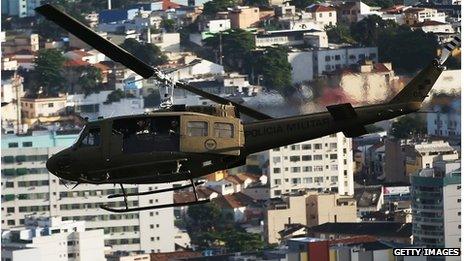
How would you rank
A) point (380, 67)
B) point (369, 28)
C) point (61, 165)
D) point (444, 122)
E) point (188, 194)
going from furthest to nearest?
point (369, 28)
point (188, 194)
point (444, 122)
point (380, 67)
point (61, 165)

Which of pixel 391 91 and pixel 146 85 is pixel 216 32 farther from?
pixel 391 91

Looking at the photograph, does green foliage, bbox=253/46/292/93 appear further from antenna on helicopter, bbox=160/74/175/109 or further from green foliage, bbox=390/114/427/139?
antenna on helicopter, bbox=160/74/175/109

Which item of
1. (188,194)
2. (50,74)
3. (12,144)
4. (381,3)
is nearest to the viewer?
(188,194)

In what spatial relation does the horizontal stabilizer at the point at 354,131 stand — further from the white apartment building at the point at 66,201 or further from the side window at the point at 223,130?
the white apartment building at the point at 66,201

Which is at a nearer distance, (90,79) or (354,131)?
(354,131)

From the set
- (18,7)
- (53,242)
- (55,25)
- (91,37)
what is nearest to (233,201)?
(53,242)

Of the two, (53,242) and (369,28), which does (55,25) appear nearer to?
(369,28)

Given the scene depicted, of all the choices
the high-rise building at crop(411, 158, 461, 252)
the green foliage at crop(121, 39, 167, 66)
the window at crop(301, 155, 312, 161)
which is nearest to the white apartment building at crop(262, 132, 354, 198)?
the window at crop(301, 155, 312, 161)
